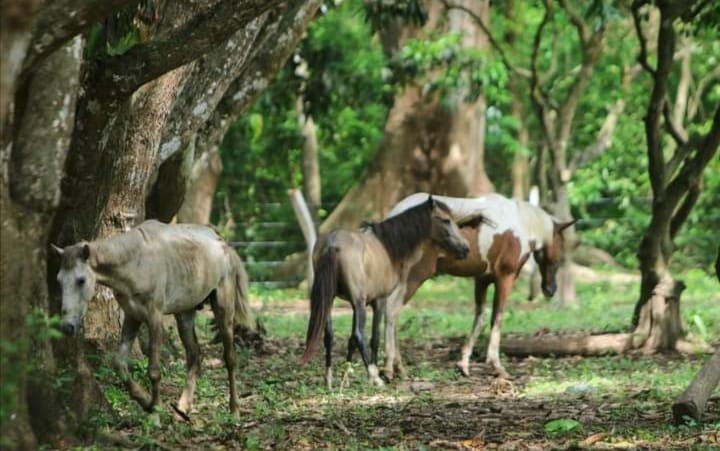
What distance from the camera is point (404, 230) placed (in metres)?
12.6

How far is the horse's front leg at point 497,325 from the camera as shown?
13.0m

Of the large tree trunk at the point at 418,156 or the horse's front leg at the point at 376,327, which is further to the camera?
the large tree trunk at the point at 418,156

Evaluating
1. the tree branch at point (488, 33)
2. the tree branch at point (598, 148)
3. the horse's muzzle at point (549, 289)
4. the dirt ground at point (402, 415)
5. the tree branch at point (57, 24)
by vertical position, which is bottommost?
the dirt ground at point (402, 415)

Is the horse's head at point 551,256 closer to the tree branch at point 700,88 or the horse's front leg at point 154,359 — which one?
the horse's front leg at point 154,359

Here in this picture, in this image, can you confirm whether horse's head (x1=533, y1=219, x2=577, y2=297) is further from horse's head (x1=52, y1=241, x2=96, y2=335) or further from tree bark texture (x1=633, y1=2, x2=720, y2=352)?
horse's head (x1=52, y1=241, x2=96, y2=335)

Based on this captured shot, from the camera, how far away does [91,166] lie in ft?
26.6

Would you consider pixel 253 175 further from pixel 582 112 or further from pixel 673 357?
pixel 673 357

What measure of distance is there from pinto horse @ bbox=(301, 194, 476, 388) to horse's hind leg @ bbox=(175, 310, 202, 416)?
155 centimetres

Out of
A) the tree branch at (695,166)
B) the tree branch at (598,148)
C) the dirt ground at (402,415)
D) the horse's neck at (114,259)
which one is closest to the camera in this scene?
the horse's neck at (114,259)

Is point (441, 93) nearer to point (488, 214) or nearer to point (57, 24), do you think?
point (488, 214)

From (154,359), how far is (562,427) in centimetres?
271

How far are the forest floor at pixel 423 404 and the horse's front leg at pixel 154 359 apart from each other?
0.11 meters

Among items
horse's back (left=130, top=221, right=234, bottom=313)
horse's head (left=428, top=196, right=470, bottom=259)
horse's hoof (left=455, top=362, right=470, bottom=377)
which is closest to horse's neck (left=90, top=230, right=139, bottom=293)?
horse's back (left=130, top=221, right=234, bottom=313)

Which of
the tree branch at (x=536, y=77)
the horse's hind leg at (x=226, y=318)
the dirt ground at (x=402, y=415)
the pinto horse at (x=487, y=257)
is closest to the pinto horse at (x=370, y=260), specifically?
the pinto horse at (x=487, y=257)
